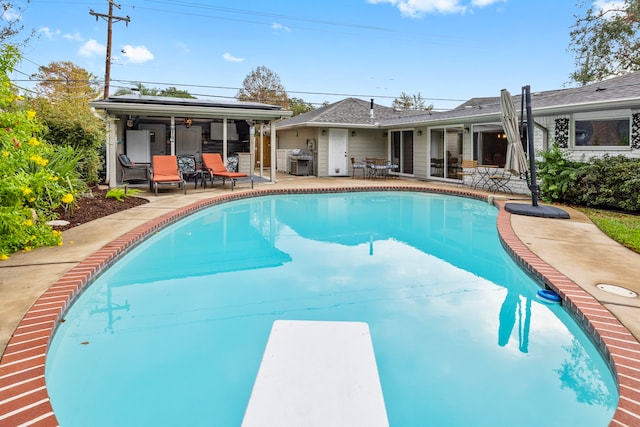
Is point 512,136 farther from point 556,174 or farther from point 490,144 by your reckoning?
point 490,144

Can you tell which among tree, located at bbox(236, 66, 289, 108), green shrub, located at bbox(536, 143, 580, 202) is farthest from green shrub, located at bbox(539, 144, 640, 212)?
tree, located at bbox(236, 66, 289, 108)

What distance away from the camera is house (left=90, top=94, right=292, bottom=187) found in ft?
38.4

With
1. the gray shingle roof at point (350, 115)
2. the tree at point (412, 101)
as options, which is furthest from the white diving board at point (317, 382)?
the tree at point (412, 101)

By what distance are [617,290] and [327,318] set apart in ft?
7.79

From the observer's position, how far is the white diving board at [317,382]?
6.29 ft

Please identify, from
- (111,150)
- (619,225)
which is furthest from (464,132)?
(111,150)

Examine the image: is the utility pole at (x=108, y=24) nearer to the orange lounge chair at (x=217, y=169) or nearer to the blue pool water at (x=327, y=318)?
the orange lounge chair at (x=217, y=169)

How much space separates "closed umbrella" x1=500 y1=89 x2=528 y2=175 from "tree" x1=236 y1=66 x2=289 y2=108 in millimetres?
28083

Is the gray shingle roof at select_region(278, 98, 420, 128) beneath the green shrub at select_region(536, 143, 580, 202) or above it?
above

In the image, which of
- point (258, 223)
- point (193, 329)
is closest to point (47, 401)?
point (193, 329)

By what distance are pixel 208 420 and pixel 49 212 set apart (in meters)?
5.50

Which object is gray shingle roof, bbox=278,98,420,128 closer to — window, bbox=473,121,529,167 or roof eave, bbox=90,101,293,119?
roof eave, bbox=90,101,293,119

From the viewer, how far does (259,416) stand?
6.28 ft

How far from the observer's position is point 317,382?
2199 millimetres
